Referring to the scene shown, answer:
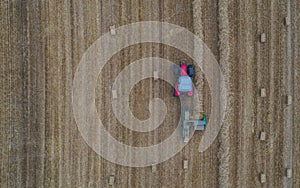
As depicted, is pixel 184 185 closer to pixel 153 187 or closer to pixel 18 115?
pixel 153 187

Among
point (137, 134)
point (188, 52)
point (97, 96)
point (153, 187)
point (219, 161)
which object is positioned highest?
point (188, 52)

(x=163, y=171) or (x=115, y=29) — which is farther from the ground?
(x=115, y=29)

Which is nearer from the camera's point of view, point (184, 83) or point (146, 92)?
point (184, 83)

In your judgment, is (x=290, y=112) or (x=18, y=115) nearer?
(x=18, y=115)

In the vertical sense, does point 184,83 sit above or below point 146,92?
above

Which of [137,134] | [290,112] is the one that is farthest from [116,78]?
[290,112]

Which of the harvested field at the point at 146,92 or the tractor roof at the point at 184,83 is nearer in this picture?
the harvested field at the point at 146,92
